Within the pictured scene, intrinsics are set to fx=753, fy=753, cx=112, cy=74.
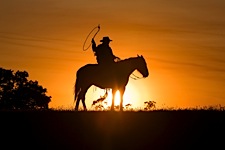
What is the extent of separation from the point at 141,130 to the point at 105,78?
23.7ft

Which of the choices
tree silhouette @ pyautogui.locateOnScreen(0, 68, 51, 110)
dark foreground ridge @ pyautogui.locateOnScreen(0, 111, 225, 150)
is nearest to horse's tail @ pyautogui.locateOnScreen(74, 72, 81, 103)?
dark foreground ridge @ pyautogui.locateOnScreen(0, 111, 225, 150)

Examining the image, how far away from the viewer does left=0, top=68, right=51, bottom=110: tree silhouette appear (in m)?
71.7

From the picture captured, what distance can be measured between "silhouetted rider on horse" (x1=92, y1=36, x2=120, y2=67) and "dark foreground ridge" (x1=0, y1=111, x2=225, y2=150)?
180 inches

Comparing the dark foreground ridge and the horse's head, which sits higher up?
the horse's head

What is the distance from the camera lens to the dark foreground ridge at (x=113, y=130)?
24.1 m

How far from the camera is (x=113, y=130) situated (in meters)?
25.4

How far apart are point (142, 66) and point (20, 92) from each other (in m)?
42.8

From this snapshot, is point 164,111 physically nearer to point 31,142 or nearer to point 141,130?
point 141,130

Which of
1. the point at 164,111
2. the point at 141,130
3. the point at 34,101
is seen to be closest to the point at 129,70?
the point at 164,111

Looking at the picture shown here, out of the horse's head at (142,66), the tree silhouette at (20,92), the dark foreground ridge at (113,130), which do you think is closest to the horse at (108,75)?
the horse's head at (142,66)

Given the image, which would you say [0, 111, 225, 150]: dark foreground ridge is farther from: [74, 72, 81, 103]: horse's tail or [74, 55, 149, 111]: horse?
[74, 72, 81, 103]: horse's tail

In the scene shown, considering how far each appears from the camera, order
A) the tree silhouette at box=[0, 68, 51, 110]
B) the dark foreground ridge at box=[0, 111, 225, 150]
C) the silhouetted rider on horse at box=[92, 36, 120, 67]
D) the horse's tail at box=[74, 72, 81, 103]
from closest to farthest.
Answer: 1. the dark foreground ridge at box=[0, 111, 225, 150]
2. the silhouetted rider on horse at box=[92, 36, 120, 67]
3. the horse's tail at box=[74, 72, 81, 103]
4. the tree silhouette at box=[0, 68, 51, 110]

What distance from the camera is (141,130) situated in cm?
2509

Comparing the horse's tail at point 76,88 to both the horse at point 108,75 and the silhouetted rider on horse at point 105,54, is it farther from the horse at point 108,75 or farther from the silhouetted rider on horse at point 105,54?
the silhouetted rider on horse at point 105,54
